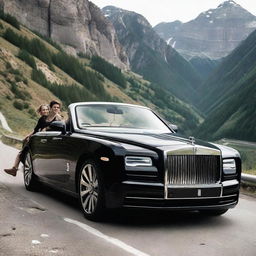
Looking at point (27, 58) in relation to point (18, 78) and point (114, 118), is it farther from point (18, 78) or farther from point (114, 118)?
point (114, 118)

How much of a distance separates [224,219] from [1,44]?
275 ft

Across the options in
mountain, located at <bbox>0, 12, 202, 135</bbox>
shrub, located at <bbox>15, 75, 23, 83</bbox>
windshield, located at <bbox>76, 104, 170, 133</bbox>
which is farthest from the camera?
shrub, located at <bbox>15, 75, 23, 83</bbox>

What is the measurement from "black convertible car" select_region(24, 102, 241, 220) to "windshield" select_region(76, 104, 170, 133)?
198 millimetres

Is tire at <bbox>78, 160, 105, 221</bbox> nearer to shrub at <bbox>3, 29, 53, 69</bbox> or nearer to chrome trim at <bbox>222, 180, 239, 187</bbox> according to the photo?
chrome trim at <bbox>222, 180, 239, 187</bbox>

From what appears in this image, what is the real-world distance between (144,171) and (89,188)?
0.85m

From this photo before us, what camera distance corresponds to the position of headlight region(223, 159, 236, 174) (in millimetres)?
6395

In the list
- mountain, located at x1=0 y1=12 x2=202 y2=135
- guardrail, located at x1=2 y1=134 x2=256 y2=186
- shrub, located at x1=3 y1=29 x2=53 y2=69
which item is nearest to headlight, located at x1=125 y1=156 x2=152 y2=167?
guardrail, located at x1=2 y1=134 x2=256 y2=186

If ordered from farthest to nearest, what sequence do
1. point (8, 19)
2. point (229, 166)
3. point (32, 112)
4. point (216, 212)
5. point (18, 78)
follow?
point (8, 19), point (18, 78), point (32, 112), point (216, 212), point (229, 166)

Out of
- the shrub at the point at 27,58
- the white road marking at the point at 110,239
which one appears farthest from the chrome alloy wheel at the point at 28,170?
the shrub at the point at 27,58

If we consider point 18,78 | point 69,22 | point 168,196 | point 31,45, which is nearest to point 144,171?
point 168,196

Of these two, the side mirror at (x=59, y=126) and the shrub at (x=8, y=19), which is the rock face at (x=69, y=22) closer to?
the shrub at (x=8, y=19)

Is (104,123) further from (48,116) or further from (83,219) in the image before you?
(48,116)

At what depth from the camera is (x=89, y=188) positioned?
6.43 metres

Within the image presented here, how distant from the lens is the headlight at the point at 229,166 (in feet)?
21.0
